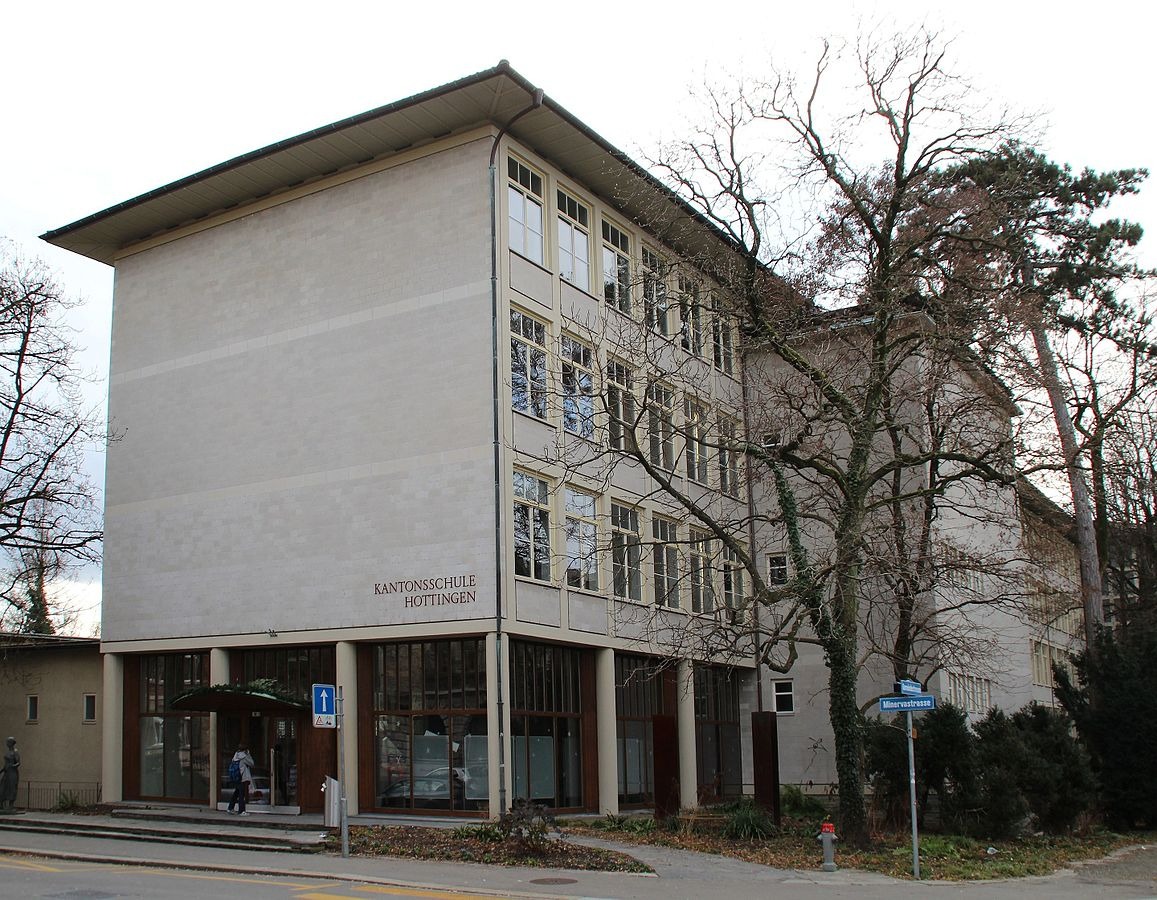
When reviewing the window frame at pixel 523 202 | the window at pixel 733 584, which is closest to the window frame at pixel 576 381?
the window frame at pixel 523 202

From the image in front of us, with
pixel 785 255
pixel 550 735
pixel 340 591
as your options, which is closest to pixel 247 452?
pixel 340 591

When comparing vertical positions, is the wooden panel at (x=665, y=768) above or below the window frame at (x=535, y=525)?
below

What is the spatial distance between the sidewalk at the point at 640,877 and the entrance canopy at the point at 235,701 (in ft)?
13.6

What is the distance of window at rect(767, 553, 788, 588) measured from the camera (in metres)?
38.4

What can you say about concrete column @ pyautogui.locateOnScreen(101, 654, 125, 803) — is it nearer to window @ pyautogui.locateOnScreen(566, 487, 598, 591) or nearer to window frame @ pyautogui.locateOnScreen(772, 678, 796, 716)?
window @ pyautogui.locateOnScreen(566, 487, 598, 591)

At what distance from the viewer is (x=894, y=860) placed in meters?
19.8

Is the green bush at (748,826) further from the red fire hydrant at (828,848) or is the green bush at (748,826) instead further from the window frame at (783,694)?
the window frame at (783,694)

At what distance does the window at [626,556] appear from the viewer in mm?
30406

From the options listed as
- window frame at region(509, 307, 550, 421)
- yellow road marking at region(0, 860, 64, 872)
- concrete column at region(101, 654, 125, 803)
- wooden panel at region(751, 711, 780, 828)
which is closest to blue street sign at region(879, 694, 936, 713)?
wooden panel at region(751, 711, 780, 828)

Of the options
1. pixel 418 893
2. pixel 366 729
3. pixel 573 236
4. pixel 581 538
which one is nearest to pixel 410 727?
pixel 366 729

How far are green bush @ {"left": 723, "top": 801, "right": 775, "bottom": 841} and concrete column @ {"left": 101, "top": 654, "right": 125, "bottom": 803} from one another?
16.5 meters

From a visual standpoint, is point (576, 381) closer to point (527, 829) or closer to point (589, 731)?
point (589, 731)

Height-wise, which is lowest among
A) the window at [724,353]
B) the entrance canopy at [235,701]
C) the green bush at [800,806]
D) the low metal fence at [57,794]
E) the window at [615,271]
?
the green bush at [800,806]

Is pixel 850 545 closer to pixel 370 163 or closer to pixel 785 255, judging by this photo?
pixel 785 255
